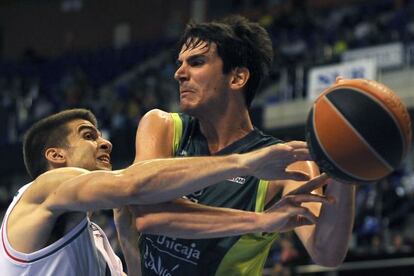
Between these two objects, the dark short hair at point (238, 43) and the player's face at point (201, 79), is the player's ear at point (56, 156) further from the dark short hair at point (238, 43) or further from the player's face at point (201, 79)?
the dark short hair at point (238, 43)

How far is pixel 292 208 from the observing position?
455 centimetres

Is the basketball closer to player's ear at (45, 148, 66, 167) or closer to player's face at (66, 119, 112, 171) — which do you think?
player's face at (66, 119, 112, 171)

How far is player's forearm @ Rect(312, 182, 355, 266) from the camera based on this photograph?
4680 millimetres

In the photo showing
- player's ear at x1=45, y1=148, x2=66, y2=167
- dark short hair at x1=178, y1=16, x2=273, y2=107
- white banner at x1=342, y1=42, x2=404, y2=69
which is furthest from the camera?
white banner at x1=342, y1=42, x2=404, y2=69

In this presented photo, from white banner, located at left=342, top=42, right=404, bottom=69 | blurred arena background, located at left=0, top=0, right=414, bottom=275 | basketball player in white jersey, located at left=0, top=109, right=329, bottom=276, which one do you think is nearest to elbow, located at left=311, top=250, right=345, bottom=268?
basketball player in white jersey, located at left=0, top=109, right=329, bottom=276

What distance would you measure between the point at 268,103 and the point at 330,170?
16705 mm

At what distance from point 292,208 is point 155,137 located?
38.4 inches

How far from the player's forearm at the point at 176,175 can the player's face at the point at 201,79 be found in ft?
2.38

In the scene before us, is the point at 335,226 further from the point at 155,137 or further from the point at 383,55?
the point at 383,55

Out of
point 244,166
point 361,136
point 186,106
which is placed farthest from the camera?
point 186,106

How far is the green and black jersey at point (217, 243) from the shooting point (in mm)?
5098

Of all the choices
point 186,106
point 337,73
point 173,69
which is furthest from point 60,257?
point 173,69

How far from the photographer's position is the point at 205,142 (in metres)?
5.32

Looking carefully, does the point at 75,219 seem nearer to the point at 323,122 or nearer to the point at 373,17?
the point at 323,122
